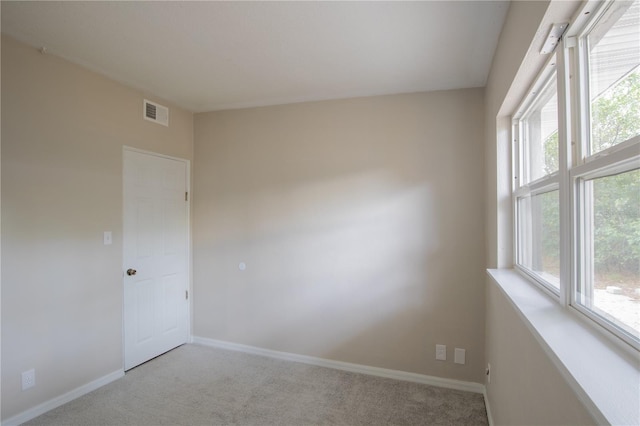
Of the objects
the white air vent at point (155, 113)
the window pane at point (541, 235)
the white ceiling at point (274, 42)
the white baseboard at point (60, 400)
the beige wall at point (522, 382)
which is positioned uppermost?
the white ceiling at point (274, 42)

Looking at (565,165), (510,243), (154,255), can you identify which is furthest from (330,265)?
(565,165)

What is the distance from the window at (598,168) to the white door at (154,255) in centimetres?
312

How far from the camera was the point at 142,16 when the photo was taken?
183 cm

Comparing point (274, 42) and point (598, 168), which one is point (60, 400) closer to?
point (274, 42)

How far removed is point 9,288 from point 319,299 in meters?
2.30

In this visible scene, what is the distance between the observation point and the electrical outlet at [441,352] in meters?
2.65

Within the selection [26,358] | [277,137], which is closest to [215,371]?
[26,358]

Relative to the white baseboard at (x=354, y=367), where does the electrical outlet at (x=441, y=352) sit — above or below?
above

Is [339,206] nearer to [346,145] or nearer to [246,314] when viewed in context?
[346,145]

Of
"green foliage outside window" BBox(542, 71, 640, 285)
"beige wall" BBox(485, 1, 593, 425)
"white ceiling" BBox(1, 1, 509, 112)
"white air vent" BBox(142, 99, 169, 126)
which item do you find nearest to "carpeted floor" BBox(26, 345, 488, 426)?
"beige wall" BBox(485, 1, 593, 425)

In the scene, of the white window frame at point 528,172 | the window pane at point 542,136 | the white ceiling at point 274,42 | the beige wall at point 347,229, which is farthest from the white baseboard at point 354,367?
the white ceiling at point 274,42

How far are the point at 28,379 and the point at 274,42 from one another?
2.87m

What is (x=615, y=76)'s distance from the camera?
2.70 feet

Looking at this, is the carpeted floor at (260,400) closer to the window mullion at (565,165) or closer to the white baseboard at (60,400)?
the white baseboard at (60,400)
